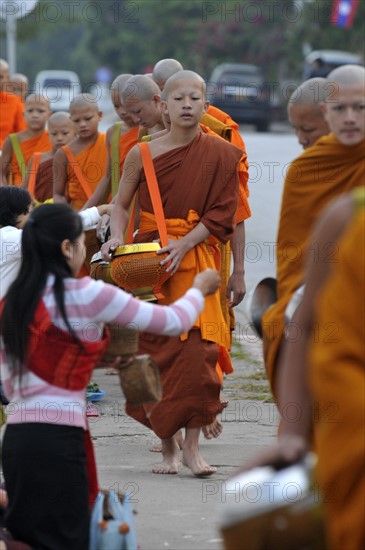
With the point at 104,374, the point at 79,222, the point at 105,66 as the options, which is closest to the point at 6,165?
the point at 104,374

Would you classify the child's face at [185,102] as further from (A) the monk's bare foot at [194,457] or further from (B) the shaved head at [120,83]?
(A) the monk's bare foot at [194,457]

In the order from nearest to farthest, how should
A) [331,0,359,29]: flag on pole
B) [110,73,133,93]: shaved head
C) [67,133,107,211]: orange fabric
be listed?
[110,73,133,93]: shaved head
[67,133,107,211]: orange fabric
[331,0,359,29]: flag on pole

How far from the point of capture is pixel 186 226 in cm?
653

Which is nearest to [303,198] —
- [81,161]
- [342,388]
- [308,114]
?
[308,114]

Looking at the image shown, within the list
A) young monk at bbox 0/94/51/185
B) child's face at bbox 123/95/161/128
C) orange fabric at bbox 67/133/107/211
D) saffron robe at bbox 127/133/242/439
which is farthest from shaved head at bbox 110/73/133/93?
young monk at bbox 0/94/51/185

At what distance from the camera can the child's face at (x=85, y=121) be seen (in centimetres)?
910

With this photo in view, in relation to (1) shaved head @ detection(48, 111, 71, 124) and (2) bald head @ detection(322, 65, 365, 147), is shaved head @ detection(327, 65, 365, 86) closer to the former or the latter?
(2) bald head @ detection(322, 65, 365, 147)

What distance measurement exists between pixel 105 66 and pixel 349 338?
65.3 meters

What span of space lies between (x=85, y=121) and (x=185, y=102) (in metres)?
2.77

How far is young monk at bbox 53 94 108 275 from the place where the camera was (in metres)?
9.02

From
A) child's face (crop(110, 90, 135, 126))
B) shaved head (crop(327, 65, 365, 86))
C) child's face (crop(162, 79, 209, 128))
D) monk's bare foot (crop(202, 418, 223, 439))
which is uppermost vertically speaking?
shaved head (crop(327, 65, 365, 86))

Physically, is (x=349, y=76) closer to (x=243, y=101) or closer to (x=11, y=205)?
(x=11, y=205)

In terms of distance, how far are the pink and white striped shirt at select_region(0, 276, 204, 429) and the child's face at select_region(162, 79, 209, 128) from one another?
2210 mm

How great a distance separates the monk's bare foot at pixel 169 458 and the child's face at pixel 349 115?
2.24 metres
